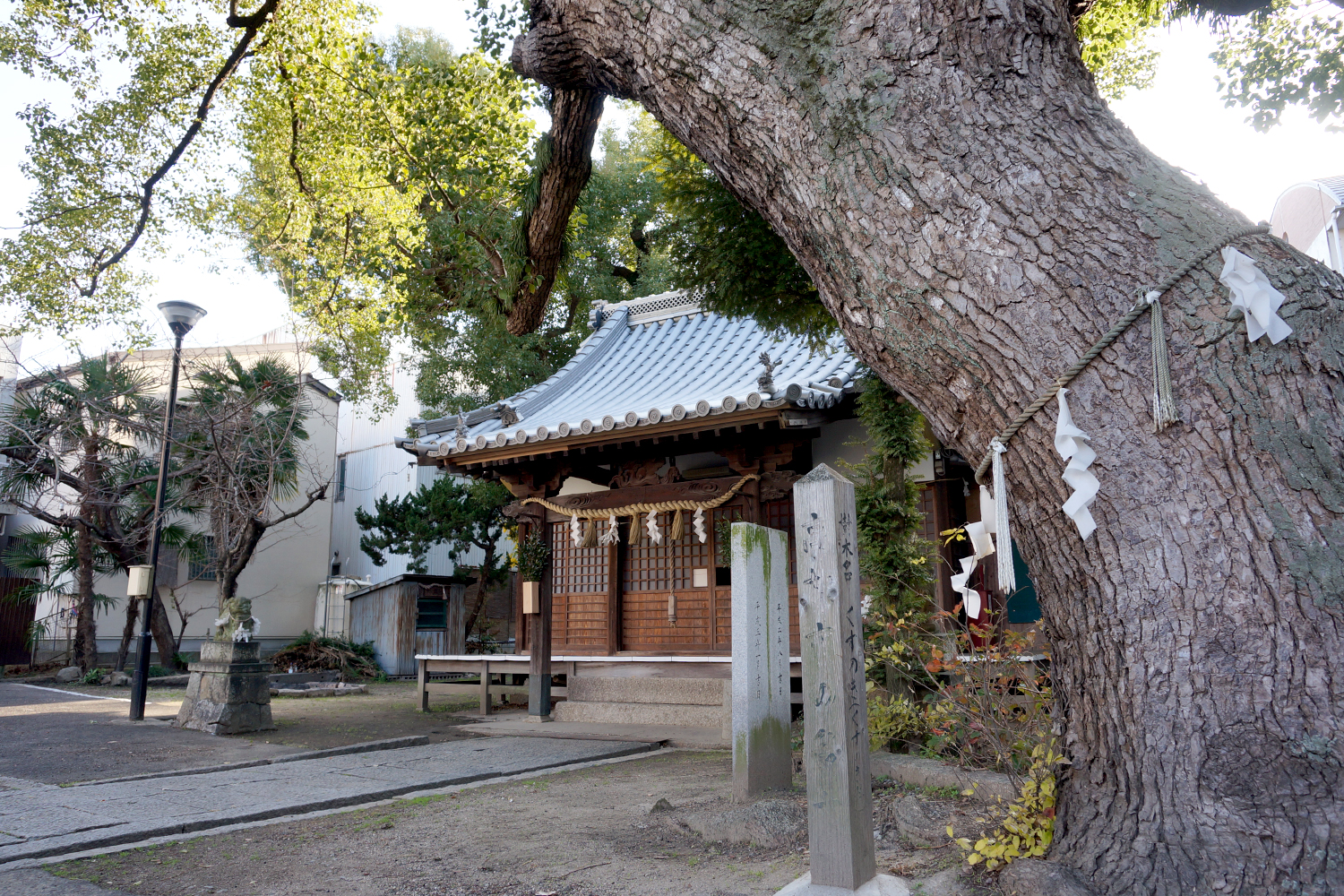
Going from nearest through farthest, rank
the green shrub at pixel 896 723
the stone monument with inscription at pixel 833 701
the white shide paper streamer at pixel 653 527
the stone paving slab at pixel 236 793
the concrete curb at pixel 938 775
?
the stone monument with inscription at pixel 833 701 → the concrete curb at pixel 938 775 → the stone paving slab at pixel 236 793 → the green shrub at pixel 896 723 → the white shide paper streamer at pixel 653 527

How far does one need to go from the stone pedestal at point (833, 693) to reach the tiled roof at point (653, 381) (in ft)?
14.2

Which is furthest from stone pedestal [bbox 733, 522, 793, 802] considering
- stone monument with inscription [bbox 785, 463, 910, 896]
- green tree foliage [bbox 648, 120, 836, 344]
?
green tree foliage [bbox 648, 120, 836, 344]

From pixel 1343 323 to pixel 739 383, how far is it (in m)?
7.49

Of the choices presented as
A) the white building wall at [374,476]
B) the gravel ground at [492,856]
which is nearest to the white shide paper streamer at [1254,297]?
the gravel ground at [492,856]

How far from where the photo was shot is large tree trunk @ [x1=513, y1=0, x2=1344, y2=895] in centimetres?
216

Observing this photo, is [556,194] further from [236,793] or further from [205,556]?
[205,556]

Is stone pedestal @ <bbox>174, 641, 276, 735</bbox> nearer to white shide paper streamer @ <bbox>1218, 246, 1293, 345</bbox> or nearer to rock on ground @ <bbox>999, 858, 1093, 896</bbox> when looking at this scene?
rock on ground @ <bbox>999, 858, 1093, 896</bbox>

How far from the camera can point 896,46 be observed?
288 cm

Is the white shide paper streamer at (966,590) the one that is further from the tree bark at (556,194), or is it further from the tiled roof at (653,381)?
the tiled roof at (653,381)

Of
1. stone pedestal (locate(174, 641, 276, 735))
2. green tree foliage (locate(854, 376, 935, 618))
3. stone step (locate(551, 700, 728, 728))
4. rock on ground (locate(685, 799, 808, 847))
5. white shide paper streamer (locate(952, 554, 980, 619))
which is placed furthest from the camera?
stone step (locate(551, 700, 728, 728))

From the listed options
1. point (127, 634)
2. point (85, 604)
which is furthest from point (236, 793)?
point (85, 604)

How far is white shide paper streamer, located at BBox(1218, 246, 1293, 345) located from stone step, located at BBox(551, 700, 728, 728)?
24.9 ft

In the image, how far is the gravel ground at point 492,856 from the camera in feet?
12.4

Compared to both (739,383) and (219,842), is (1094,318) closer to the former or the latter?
(219,842)
